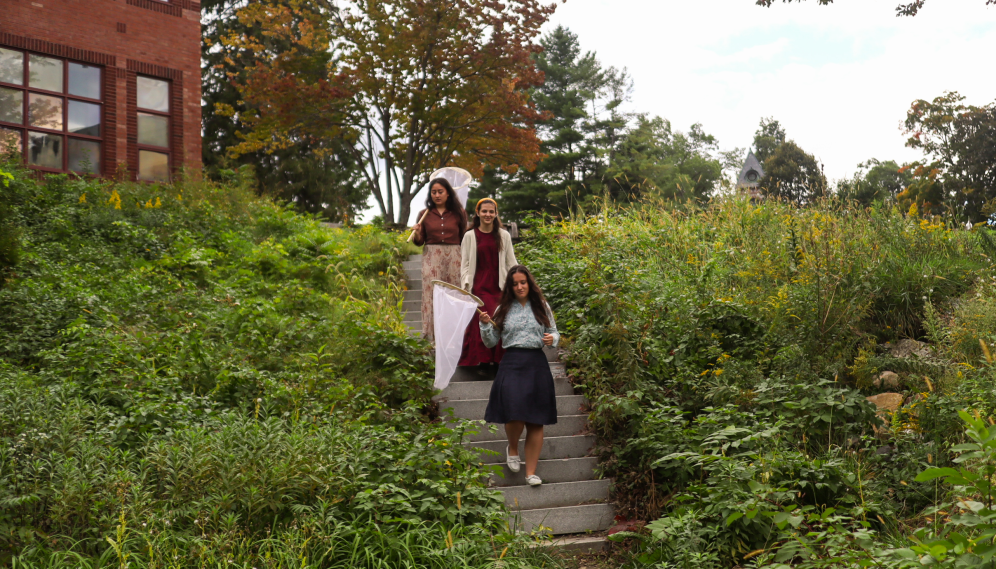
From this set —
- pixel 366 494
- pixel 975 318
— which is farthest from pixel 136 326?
pixel 975 318

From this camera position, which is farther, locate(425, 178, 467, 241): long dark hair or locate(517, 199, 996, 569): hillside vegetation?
locate(425, 178, 467, 241): long dark hair

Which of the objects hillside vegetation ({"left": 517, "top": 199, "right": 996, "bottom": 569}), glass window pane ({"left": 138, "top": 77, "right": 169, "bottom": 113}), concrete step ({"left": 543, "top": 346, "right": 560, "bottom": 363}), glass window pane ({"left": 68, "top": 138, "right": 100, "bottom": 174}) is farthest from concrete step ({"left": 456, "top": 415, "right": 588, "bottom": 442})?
glass window pane ({"left": 138, "top": 77, "right": 169, "bottom": 113})

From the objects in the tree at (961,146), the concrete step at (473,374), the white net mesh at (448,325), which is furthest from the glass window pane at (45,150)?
the tree at (961,146)

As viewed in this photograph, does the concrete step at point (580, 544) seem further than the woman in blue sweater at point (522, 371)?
No

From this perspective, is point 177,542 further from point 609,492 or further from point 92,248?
point 92,248

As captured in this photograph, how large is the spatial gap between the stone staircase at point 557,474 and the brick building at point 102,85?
955 centimetres

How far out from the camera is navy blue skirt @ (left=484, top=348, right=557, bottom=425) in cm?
554

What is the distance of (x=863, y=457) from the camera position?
5.11 metres

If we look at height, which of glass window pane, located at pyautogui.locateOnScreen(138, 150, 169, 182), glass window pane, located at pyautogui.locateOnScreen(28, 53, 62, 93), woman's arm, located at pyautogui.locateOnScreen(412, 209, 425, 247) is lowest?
woman's arm, located at pyautogui.locateOnScreen(412, 209, 425, 247)

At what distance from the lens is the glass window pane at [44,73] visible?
1333 cm

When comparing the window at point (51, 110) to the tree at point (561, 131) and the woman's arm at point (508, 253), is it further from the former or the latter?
the tree at point (561, 131)

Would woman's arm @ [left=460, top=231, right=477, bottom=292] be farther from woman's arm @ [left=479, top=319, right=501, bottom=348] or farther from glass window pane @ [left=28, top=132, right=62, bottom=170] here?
glass window pane @ [left=28, top=132, right=62, bottom=170]

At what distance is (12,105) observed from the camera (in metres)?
13.2

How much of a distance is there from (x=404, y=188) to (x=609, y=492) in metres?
11.8
